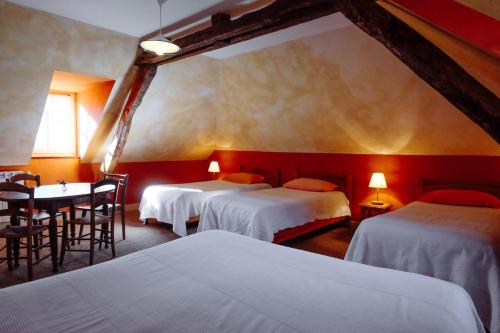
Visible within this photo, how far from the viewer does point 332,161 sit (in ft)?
16.7

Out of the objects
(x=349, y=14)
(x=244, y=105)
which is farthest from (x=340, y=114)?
(x=349, y=14)

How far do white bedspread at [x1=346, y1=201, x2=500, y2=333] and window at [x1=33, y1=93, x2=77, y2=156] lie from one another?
4.84 meters

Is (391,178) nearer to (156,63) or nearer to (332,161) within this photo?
(332,161)

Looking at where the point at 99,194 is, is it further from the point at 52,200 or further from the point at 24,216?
the point at 24,216

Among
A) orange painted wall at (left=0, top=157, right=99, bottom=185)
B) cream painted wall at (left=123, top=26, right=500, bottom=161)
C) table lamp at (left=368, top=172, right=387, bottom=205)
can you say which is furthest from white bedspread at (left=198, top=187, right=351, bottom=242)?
orange painted wall at (left=0, top=157, right=99, bottom=185)

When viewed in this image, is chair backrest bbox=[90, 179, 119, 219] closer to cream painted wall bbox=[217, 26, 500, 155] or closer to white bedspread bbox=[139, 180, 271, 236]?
white bedspread bbox=[139, 180, 271, 236]

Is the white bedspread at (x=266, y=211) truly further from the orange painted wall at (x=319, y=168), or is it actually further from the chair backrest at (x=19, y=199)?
the chair backrest at (x=19, y=199)

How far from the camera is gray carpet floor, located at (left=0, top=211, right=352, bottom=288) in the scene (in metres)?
3.03

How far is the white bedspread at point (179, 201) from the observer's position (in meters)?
4.17

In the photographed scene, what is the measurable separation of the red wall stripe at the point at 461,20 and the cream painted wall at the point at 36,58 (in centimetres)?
319

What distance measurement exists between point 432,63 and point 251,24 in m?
1.65

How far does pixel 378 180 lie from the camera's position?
4203mm

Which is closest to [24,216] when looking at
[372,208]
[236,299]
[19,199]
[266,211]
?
[19,199]

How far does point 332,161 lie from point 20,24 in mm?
4262
